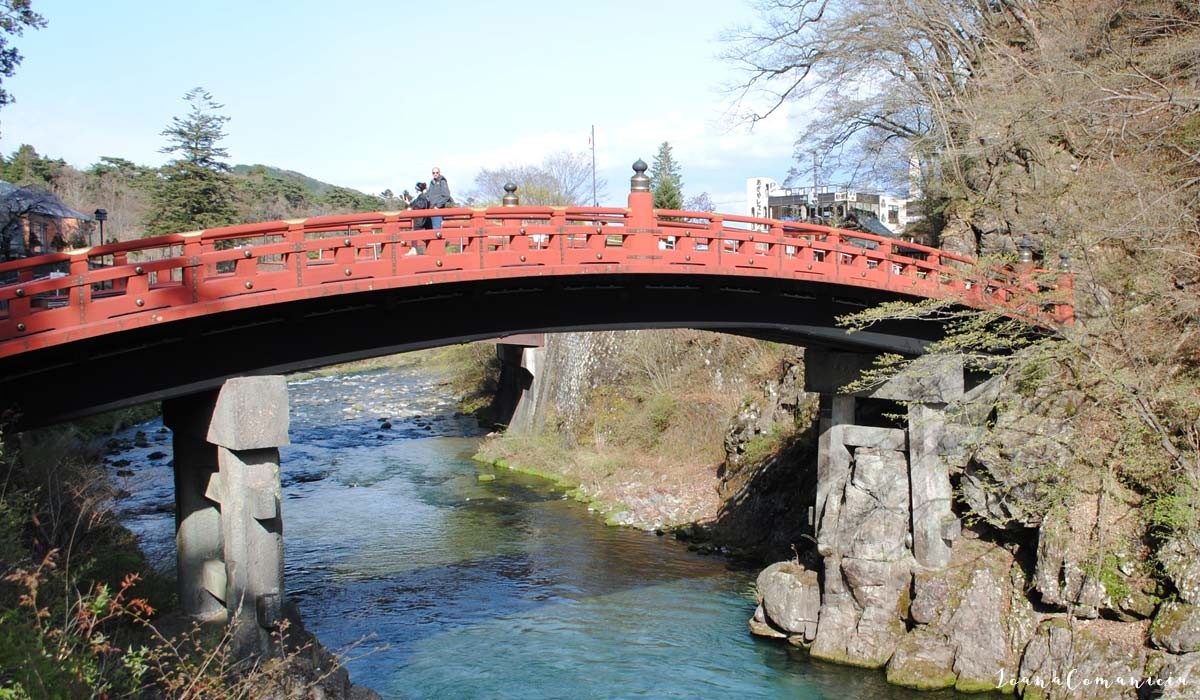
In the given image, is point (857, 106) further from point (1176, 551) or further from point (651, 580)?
point (1176, 551)

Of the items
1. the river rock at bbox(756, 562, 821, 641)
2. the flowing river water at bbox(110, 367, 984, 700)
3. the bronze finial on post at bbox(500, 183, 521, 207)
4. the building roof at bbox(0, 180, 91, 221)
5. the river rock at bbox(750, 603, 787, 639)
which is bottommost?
the flowing river water at bbox(110, 367, 984, 700)

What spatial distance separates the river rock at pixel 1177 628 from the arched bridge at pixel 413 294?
212 inches

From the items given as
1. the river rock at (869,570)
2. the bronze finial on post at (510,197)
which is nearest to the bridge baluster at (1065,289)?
the river rock at (869,570)

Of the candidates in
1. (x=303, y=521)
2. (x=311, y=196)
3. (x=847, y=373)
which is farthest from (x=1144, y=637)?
(x=311, y=196)

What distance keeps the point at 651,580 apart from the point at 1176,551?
10000 mm

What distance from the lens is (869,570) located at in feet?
55.0

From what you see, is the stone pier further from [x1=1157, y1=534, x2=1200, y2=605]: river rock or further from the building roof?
the building roof

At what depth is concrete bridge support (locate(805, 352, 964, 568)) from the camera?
16891 millimetres

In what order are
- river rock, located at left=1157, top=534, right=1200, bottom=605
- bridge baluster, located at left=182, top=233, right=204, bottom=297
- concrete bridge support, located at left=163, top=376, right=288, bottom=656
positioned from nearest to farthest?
bridge baluster, located at left=182, top=233, right=204, bottom=297
concrete bridge support, located at left=163, top=376, right=288, bottom=656
river rock, located at left=1157, top=534, right=1200, bottom=605

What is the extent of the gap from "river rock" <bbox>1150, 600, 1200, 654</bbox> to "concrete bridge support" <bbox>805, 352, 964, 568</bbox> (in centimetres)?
363

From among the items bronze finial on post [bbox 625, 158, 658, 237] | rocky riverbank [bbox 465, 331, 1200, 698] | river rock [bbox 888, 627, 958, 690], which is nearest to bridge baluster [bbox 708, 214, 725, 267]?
bronze finial on post [bbox 625, 158, 658, 237]

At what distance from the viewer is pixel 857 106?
28.9 meters

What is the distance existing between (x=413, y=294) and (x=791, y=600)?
8821mm

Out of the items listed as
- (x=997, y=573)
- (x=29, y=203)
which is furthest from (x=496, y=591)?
(x=29, y=203)
